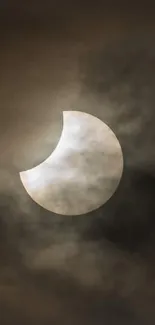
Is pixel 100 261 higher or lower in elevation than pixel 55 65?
lower

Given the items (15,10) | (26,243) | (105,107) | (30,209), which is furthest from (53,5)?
(26,243)

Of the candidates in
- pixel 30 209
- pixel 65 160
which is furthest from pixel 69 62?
pixel 30 209

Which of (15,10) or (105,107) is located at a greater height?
(15,10)

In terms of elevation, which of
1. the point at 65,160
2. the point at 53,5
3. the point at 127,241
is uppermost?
the point at 53,5


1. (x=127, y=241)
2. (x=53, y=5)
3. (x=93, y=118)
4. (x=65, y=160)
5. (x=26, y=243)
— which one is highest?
(x=53, y=5)

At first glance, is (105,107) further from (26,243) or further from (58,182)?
(26,243)

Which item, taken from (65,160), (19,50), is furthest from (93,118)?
(19,50)

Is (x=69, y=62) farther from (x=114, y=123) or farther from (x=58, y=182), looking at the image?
(x=58, y=182)
